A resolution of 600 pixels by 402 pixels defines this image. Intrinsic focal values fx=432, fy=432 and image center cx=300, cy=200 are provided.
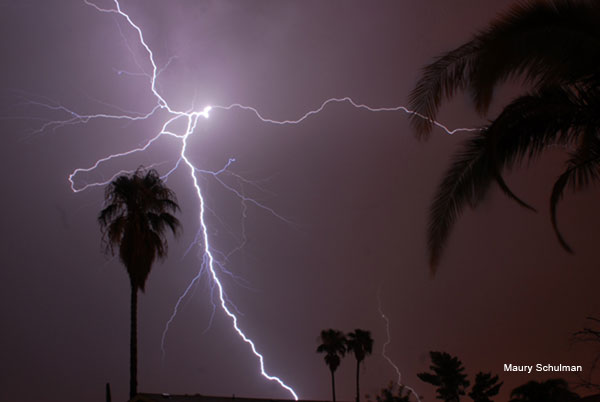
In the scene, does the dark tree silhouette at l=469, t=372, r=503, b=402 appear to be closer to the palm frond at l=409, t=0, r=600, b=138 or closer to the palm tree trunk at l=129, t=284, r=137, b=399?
the palm frond at l=409, t=0, r=600, b=138

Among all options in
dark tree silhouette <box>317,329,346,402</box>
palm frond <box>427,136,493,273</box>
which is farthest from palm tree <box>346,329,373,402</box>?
palm frond <box>427,136,493,273</box>

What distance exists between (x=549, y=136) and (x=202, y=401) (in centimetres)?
1158

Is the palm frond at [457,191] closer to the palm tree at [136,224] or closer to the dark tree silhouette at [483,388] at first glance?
the dark tree silhouette at [483,388]

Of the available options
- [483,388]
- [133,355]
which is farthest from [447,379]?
[133,355]

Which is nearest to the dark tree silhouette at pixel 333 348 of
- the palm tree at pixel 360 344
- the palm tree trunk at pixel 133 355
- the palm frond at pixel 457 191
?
the palm tree at pixel 360 344

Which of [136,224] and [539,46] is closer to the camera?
[539,46]

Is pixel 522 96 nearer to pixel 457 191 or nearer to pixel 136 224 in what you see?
pixel 457 191

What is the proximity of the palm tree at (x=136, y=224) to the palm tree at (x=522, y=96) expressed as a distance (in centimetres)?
795

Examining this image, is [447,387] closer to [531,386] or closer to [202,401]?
[531,386]

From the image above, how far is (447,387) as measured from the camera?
7922 millimetres

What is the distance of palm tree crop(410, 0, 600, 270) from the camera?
3865 mm

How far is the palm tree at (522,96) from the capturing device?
3.87 meters

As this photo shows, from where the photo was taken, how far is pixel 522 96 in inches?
166

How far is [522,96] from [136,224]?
9.13m
